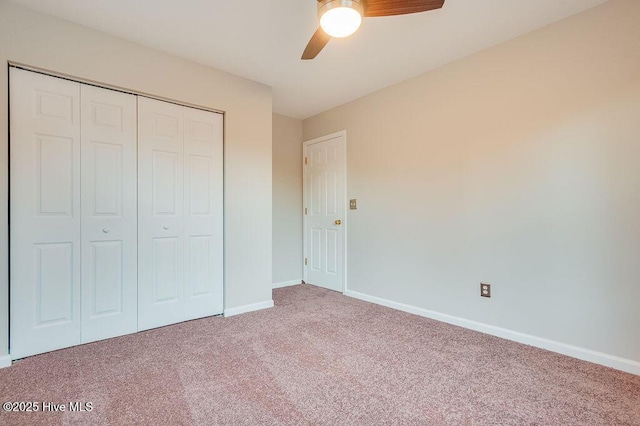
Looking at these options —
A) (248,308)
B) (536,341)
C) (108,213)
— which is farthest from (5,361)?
(536,341)

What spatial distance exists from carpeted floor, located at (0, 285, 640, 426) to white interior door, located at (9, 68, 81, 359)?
9.4 inches

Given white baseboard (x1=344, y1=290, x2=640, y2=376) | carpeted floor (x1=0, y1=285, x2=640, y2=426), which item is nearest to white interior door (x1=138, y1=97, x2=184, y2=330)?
carpeted floor (x1=0, y1=285, x2=640, y2=426)

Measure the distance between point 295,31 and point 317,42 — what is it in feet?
1.82

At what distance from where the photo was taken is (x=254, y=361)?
6.75 feet

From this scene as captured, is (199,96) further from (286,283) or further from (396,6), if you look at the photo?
(286,283)

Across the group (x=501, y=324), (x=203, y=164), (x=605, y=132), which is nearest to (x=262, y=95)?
(x=203, y=164)

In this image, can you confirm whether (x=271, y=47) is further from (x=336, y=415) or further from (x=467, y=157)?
(x=336, y=415)

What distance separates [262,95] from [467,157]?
2.16m

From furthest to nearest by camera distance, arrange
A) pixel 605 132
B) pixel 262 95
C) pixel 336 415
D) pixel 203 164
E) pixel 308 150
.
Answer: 1. pixel 308 150
2. pixel 262 95
3. pixel 203 164
4. pixel 605 132
5. pixel 336 415

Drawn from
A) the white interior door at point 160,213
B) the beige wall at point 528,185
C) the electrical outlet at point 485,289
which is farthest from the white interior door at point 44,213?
the electrical outlet at point 485,289

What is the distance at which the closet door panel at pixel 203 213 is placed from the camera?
9.21 ft

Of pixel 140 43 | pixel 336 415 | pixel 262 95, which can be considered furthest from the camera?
pixel 262 95

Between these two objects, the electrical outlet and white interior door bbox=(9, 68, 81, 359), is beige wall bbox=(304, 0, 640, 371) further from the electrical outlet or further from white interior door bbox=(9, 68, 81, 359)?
white interior door bbox=(9, 68, 81, 359)

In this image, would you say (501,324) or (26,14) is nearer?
(26,14)
